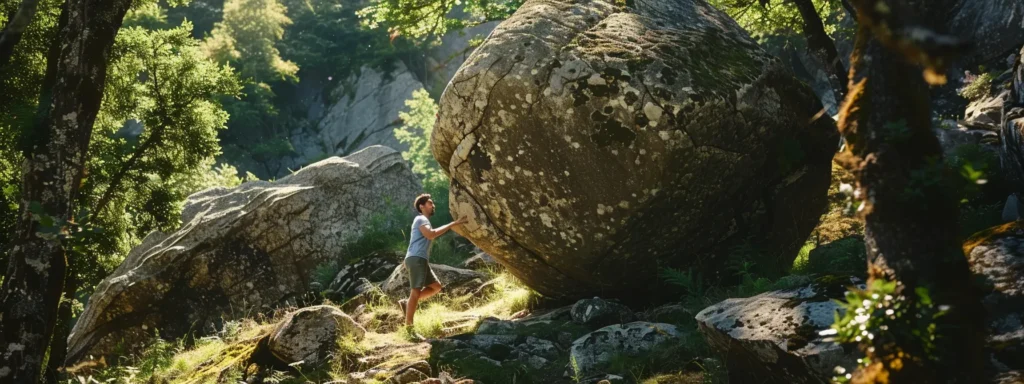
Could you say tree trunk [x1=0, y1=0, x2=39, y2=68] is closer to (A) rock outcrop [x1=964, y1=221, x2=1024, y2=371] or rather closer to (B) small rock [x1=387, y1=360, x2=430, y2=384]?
(B) small rock [x1=387, y1=360, x2=430, y2=384]

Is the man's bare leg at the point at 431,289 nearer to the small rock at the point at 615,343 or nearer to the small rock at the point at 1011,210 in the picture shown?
the small rock at the point at 615,343

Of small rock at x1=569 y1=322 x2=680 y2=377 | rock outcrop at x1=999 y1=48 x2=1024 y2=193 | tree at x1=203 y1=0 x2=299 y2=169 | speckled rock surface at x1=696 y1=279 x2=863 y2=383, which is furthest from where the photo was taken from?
tree at x1=203 y1=0 x2=299 y2=169

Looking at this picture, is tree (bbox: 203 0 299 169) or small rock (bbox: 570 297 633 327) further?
tree (bbox: 203 0 299 169)

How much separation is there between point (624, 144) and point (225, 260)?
850cm

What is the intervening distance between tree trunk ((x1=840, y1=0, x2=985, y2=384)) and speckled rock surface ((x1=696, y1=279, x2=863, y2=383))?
1174 mm

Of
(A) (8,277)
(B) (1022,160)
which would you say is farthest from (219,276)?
(B) (1022,160)

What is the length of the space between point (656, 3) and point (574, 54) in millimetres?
1811

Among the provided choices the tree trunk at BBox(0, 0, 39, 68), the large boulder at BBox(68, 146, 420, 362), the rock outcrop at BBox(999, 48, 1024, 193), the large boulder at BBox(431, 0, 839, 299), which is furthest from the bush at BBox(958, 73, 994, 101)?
the tree trunk at BBox(0, 0, 39, 68)

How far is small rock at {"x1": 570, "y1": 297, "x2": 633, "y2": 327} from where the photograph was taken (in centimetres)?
909

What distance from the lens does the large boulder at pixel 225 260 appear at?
1339 centimetres

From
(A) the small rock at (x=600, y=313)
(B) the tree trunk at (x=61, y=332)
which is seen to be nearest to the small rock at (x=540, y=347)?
(A) the small rock at (x=600, y=313)

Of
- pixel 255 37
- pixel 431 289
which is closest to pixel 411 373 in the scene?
pixel 431 289

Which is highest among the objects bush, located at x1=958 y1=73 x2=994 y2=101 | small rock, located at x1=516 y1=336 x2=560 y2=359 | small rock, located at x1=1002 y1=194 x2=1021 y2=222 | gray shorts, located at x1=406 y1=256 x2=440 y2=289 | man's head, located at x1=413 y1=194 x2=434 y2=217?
man's head, located at x1=413 y1=194 x2=434 y2=217

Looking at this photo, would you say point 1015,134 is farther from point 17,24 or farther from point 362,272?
point 362,272
